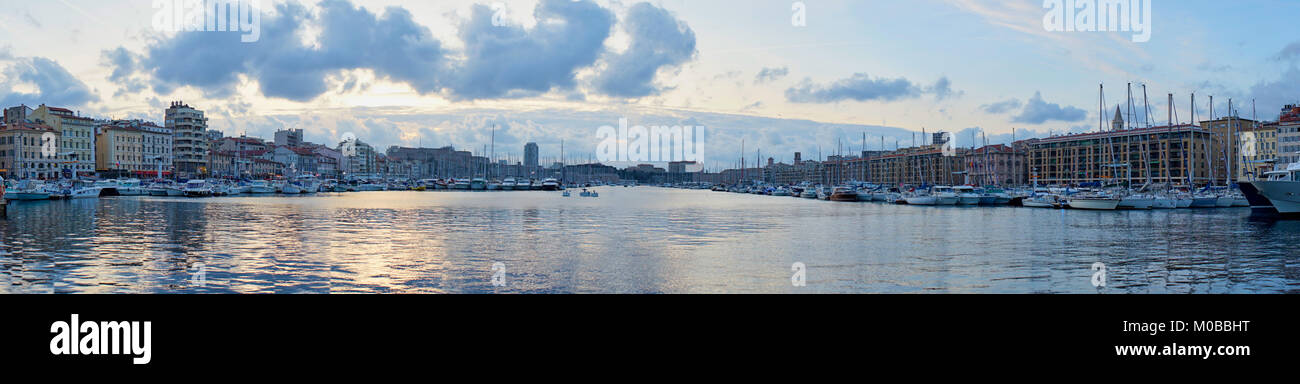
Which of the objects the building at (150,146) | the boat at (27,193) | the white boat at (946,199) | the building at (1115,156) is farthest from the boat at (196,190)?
the building at (1115,156)

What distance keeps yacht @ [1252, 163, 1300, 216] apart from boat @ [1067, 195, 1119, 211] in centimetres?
1238

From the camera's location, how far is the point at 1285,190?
165 feet

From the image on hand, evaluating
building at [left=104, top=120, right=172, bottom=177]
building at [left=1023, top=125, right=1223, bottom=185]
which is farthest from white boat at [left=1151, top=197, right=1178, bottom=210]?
building at [left=104, top=120, right=172, bottom=177]

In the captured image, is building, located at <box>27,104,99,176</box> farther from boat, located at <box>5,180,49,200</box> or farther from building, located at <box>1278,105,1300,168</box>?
building, located at <box>1278,105,1300,168</box>

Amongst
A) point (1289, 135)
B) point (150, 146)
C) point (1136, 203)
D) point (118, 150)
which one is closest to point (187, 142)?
point (150, 146)

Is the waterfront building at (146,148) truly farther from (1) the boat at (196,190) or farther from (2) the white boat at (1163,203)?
(2) the white boat at (1163,203)

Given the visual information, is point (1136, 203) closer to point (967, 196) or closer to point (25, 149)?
point (967, 196)

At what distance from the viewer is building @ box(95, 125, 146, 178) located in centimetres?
13925

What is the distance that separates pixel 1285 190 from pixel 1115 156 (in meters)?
111

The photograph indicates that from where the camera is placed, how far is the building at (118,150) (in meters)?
139

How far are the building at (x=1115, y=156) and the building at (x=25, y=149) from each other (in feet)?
532
